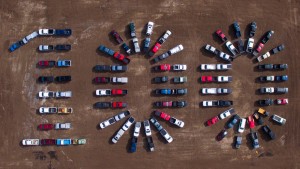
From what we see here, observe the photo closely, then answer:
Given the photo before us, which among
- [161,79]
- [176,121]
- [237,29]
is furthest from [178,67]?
[237,29]

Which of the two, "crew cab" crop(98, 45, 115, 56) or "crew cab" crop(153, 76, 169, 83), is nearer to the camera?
"crew cab" crop(153, 76, 169, 83)

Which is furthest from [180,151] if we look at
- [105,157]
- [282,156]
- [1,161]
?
[1,161]

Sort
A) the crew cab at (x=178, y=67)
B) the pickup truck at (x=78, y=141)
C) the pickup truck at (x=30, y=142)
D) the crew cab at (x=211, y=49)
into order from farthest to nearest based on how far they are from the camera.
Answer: the crew cab at (x=211, y=49), the crew cab at (x=178, y=67), the pickup truck at (x=78, y=141), the pickup truck at (x=30, y=142)

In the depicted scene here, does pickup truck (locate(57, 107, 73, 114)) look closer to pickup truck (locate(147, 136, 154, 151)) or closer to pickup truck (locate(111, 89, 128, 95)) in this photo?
pickup truck (locate(111, 89, 128, 95))

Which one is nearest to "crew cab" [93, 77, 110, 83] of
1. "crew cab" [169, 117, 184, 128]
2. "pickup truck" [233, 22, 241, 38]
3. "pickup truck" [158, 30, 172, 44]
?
"pickup truck" [158, 30, 172, 44]

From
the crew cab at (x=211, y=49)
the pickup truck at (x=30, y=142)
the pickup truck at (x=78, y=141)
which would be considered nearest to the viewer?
the pickup truck at (x=30, y=142)

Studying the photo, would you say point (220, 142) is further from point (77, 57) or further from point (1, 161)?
point (1, 161)

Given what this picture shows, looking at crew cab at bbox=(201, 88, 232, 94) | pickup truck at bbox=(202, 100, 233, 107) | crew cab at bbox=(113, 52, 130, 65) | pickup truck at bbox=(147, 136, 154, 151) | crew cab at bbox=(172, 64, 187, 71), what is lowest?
pickup truck at bbox=(147, 136, 154, 151)

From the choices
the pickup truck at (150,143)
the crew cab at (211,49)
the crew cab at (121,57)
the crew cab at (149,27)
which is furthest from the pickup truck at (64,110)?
the crew cab at (211,49)

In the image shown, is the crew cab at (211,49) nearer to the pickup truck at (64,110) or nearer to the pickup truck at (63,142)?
the pickup truck at (64,110)
